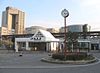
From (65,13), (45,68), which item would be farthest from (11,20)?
(45,68)

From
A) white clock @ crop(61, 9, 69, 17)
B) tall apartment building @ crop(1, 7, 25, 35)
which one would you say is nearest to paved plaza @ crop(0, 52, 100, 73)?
white clock @ crop(61, 9, 69, 17)

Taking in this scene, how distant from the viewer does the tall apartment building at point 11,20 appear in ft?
379

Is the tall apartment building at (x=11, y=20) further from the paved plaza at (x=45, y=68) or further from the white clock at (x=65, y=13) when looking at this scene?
the paved plaza at (x=45, y=68)

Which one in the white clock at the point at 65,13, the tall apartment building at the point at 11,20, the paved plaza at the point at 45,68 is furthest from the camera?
the tall apartment building at the point at 11,20

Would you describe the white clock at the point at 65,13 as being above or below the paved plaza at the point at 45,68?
above

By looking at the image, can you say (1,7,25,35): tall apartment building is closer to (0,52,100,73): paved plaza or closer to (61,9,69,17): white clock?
(61,9,69,17): white clock

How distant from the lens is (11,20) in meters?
122

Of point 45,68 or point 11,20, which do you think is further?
point 11,20

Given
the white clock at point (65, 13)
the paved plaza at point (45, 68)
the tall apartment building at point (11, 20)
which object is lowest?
the paved plaza at point (45, 68)

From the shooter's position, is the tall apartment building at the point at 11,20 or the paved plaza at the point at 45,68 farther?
the tall apartment building at the point at 11,20

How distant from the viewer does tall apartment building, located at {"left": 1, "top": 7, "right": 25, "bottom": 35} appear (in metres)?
116

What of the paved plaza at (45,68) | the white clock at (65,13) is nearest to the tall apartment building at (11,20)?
the white clock at (65,13)

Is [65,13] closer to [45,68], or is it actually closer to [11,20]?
[45,68]

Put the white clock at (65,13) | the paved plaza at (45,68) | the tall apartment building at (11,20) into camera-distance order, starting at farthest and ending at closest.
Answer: the tall apartment building at (11,20)
the white clock at (65,13)
the paved plaza at (45,68)
